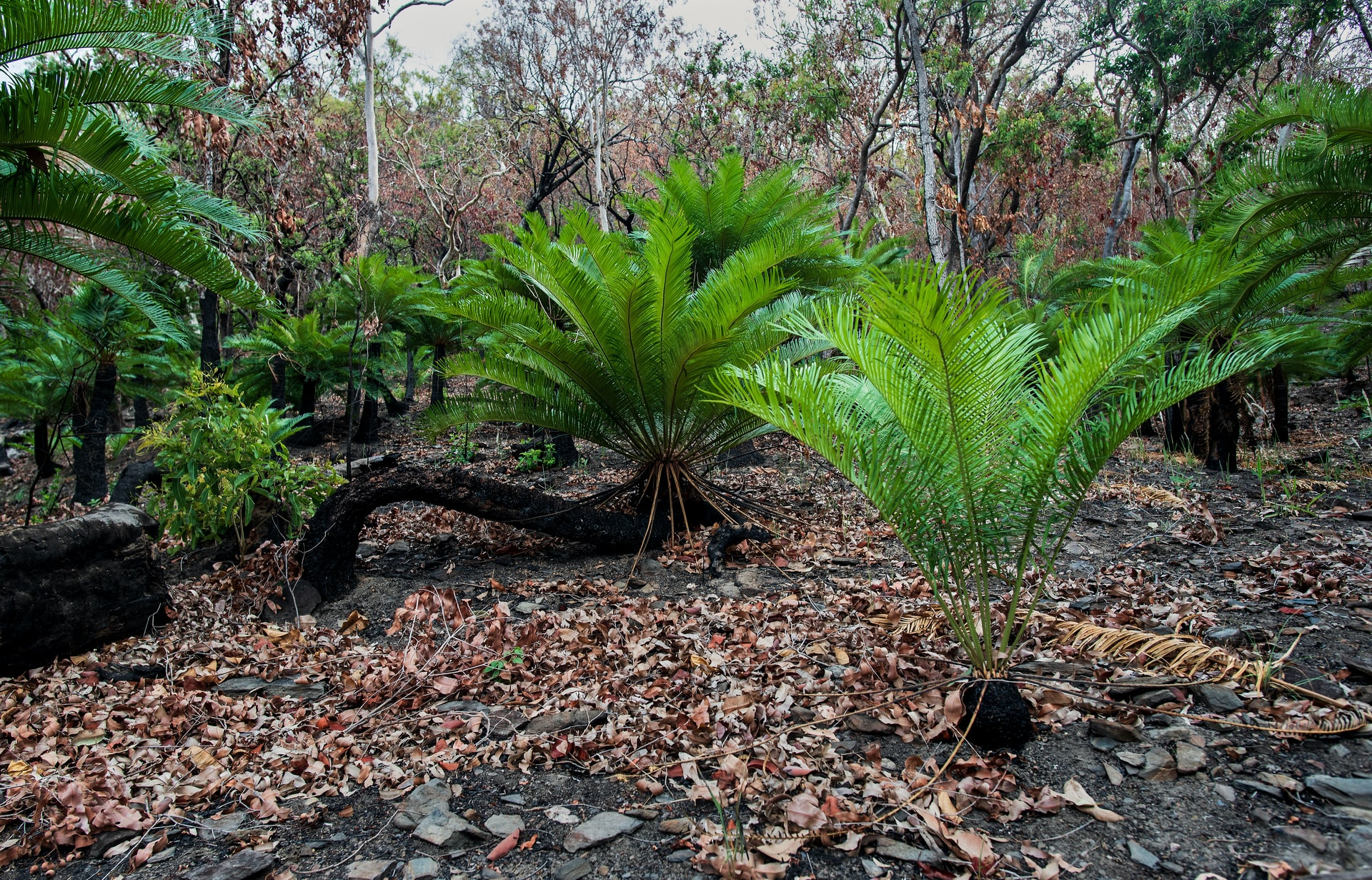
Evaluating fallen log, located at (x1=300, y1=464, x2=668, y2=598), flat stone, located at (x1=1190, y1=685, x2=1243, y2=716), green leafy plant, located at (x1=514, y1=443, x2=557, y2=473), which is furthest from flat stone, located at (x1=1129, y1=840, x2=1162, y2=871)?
green leafy plant, located at (x1=514, y1=443, x2=557, y2=473)

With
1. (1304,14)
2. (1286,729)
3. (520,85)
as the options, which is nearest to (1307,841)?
(1286,729)

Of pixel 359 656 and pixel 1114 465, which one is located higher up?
pixel 1114 465

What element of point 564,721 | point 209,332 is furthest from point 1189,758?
point 209,332

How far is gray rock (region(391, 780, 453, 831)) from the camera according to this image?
2430 mm

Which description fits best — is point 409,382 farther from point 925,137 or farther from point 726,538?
point 726,538

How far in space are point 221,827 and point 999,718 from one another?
2.59 m

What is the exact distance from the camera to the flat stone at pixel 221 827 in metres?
2.40

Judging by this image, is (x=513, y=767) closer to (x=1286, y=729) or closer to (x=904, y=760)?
(x=904, y=760)

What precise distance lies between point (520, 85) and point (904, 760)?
15.7 m

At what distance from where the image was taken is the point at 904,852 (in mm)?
2109

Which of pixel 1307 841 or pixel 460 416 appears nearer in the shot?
pixel 1307 841

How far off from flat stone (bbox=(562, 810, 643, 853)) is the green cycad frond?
4525 millimetres

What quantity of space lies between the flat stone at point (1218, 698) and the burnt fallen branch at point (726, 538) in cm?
253

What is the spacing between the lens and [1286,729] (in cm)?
236
